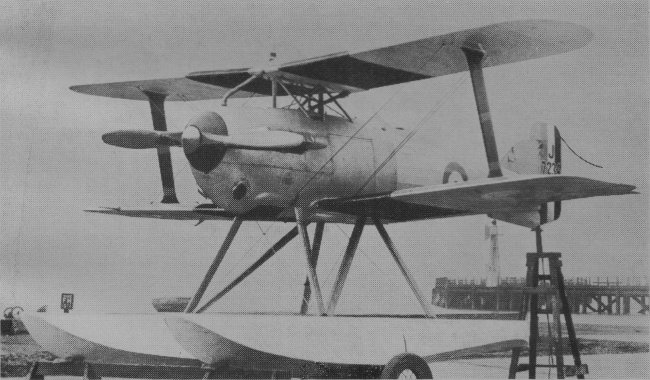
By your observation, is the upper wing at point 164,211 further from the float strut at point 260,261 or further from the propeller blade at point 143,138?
the propeller blade at point 143,138

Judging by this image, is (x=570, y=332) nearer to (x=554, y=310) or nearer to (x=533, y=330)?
(x=554, y=310)

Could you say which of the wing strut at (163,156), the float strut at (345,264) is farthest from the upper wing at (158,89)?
the float strut at (345,264)

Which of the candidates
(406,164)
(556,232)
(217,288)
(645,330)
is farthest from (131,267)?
(645,330)

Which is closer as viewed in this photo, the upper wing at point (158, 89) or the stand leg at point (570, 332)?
the stand leg at point (570, 332)

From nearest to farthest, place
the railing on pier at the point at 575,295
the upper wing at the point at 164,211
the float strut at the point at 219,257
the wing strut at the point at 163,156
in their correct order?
the float strut at the point at 219,257 → the upper wing at the point at 164,211 → the wing strut at the point at 163,156 → the railing on pier at the point at 575,295

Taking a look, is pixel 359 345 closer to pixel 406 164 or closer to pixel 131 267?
pixel 406 164

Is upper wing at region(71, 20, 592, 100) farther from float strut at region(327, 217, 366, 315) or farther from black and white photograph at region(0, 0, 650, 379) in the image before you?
float strut at region(327, 217, 366, 315)

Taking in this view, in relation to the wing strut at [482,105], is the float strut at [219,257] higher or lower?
lower

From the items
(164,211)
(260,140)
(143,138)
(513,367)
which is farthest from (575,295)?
(143,138)
